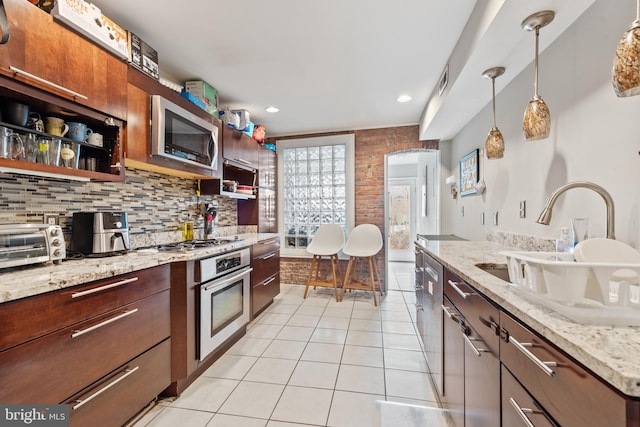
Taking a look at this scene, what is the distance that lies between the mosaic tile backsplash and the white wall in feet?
8.92

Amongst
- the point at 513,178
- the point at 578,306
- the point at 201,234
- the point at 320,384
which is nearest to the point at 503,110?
the point at 513,178

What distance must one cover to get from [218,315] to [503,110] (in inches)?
109

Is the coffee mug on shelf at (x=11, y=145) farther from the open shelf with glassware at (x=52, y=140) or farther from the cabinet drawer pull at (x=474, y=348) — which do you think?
the cabinet drawer pull at (x=474, y=348)

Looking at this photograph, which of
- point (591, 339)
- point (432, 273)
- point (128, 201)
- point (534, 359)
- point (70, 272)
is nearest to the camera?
point (591, 339)

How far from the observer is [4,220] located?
1.36m

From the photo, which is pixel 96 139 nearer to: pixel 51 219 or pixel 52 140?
pixel 52 140

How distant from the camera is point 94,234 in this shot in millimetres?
1587

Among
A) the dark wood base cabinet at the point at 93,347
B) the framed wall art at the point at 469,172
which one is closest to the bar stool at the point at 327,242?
the framed wall art at the point at 469,172

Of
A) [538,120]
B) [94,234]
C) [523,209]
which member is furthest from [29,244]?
[523,209]

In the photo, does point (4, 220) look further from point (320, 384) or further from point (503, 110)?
point (503, 110)

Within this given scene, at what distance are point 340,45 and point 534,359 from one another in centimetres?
215

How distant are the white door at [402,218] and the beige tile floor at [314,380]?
11.8 feet

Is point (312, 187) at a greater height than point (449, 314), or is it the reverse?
point (312, 187)

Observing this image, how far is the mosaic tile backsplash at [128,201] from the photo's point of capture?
1425 mm
